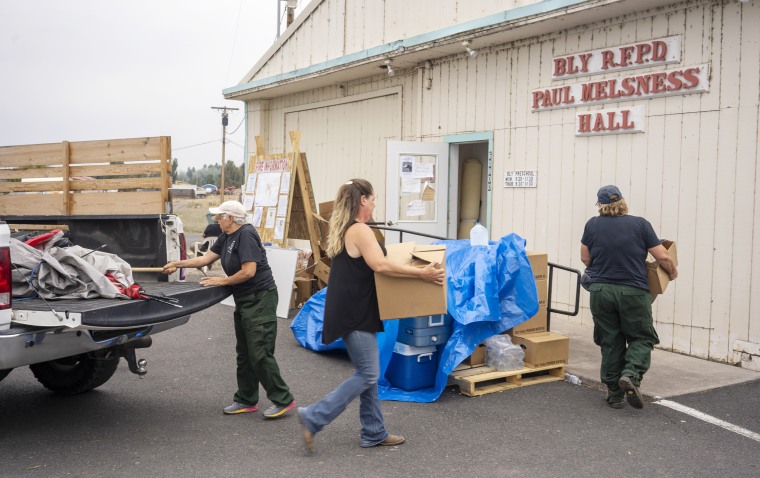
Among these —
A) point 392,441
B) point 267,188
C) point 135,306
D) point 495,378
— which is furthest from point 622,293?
point 267,188

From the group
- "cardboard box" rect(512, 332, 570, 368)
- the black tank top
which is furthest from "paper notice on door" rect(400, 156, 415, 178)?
the black tank top

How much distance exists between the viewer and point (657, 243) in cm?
565

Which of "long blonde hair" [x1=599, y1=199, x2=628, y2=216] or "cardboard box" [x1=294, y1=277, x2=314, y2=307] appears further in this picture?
"cardboard box" [x1=294, y1=277, x2=314, y2=307]

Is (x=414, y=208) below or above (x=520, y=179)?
below

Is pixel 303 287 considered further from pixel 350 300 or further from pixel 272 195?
pixel 350 300

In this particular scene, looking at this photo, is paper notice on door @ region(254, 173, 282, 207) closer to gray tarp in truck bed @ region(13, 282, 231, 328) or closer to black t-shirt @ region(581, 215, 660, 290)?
gray tarp in truck bed @ region(13, 282, 231, 328)

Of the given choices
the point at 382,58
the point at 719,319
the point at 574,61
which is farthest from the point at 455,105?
the point at 719,319

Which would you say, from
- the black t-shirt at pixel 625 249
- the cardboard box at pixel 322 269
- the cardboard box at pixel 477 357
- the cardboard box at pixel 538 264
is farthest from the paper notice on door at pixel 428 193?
the black t-shirt at pixel 625 249

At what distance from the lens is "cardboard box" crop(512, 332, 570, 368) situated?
6.39 m

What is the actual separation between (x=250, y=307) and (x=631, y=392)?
3.02 meters

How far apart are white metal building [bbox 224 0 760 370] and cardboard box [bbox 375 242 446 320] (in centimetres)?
372

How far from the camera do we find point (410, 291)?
4.77 meters

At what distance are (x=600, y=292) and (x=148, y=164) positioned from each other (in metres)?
4.00

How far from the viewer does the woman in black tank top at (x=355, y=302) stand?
452cm
